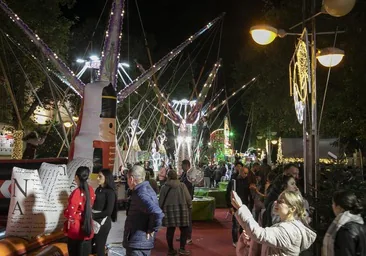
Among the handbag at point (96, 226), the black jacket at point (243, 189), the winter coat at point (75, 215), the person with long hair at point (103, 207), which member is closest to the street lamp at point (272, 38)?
the black jacket at point (243, 189)

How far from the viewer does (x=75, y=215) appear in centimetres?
612

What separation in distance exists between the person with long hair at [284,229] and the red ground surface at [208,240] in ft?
19.9

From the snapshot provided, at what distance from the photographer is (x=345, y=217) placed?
4293 mm

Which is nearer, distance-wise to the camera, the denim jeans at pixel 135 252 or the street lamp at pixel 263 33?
the denim jeans at pixel 135 252

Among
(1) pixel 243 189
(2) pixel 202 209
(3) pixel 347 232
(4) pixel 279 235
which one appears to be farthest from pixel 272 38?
(2) pixel 202 209

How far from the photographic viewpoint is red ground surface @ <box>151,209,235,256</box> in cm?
1031

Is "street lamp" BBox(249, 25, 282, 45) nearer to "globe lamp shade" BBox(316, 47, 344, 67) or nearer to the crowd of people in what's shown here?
"globe lamp shade" BBox(316, 47, 344, 67)

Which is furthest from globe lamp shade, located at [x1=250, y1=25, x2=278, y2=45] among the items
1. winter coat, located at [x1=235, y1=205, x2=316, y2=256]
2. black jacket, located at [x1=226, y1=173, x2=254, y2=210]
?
winter coat, located at [x1=235, y1=205, x2=316, y2=256]

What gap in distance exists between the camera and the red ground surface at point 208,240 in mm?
10312

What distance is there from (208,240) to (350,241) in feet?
26.2

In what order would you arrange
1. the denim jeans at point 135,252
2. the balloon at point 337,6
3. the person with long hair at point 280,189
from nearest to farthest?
the denim jeans at point 135,252 < the person with long hair at point 280,189 < the balloon at point 337,6

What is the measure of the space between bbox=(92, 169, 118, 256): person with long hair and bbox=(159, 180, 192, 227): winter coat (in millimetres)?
2555

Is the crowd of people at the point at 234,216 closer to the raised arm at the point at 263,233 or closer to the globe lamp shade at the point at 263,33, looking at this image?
the raised arm at the point at 263,233

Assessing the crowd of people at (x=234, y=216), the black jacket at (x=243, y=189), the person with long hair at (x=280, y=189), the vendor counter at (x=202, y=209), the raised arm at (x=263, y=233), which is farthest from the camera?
the vendor counter at (x=202, y=209)
